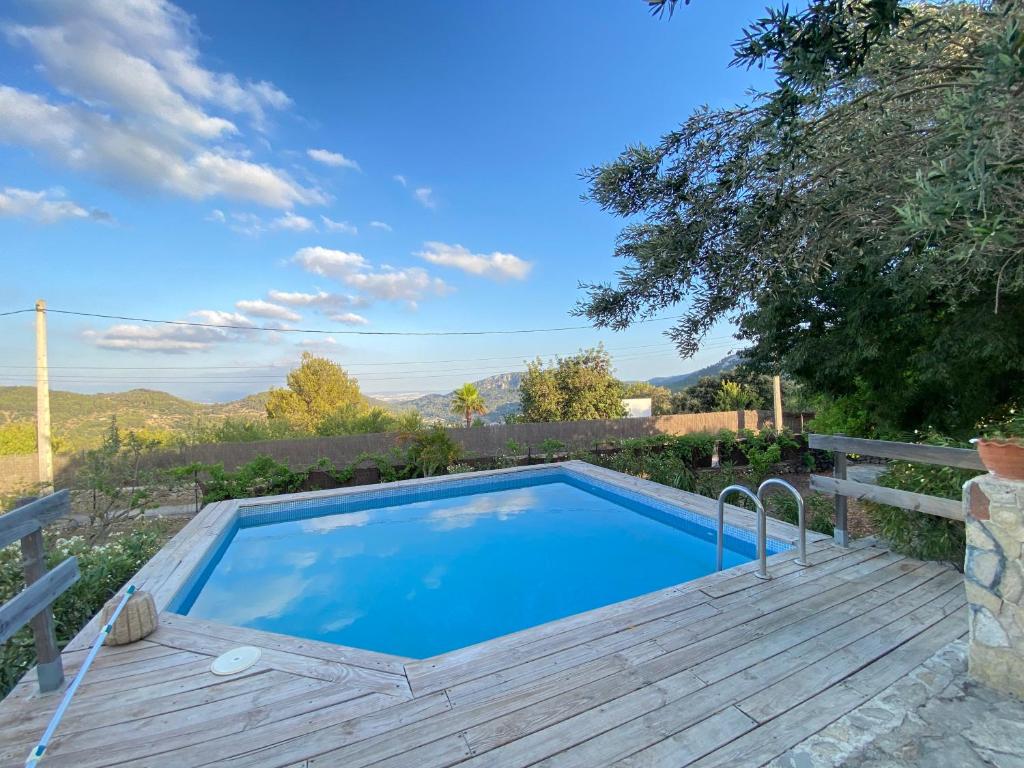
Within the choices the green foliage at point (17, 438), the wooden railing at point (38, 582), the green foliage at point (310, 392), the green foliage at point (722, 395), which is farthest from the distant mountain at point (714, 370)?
the green foliage at point (17, 438)

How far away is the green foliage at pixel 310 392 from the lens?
22.5 metres

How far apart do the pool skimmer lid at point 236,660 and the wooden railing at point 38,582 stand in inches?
23.3

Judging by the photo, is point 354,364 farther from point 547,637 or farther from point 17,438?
point 547,637

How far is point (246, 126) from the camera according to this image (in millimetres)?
9539

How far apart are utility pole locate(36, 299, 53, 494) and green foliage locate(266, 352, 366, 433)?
1087 centimetres

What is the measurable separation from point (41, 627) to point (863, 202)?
4641 millimetres

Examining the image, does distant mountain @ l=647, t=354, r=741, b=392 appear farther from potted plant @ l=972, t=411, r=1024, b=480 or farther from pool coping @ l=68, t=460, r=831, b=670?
potted plant @ l=972, t=411, r=1024, b=480

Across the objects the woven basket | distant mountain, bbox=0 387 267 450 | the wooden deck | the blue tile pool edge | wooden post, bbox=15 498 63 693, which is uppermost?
distant mountain, bbox=0 387 267 450

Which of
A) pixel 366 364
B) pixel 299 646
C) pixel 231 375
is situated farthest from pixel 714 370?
pixel 231 375

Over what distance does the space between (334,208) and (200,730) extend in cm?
1510


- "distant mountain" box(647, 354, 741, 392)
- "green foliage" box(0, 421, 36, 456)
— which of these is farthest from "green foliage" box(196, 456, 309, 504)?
"green foliage" box(0, 421, 36, 456)

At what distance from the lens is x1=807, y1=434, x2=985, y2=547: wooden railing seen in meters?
2.50

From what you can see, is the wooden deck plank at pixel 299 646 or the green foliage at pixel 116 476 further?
the green foliage at pixel 116 476

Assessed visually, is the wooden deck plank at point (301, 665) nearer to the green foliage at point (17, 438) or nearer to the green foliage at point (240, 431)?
the green foliage at point (240, 431)
